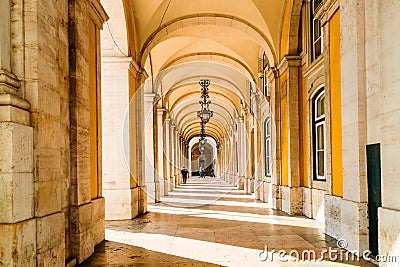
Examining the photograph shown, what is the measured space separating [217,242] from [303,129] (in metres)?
5.11

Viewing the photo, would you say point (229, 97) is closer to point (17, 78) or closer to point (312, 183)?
point (312, 183)

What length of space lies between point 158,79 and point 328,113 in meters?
9.75

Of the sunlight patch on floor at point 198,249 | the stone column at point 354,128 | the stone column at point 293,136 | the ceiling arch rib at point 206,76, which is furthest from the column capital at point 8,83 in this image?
the ceiling arch rib at point 206,76

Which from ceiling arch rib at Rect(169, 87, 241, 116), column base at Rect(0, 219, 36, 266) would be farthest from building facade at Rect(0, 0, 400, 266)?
ceiling arch rib at Rect(169, 87, 241, 116)

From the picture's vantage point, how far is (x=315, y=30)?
34.2ft

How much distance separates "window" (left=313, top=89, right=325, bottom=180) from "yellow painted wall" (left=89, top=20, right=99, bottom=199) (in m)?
5.30

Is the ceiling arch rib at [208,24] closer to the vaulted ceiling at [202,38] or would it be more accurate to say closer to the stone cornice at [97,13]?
the vaulted ceiling at [202,38]

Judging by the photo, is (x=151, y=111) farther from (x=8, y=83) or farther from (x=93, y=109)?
(x=8, y=83)

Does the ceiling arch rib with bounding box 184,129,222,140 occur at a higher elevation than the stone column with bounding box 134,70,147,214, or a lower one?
higher

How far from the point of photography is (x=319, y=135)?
10.3 meters

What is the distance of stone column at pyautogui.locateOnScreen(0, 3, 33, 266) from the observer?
13.4ft

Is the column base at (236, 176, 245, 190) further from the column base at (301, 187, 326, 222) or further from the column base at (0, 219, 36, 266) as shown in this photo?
the column base at (0, 219, 36, 266)

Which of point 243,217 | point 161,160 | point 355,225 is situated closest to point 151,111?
point 161,160

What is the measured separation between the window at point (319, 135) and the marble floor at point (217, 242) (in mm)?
1256
